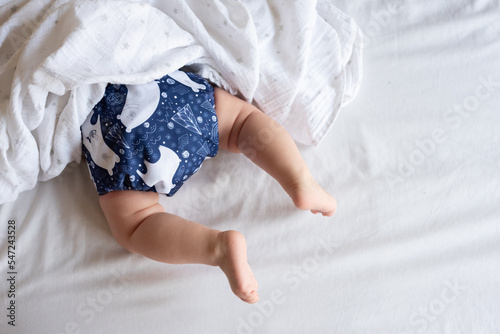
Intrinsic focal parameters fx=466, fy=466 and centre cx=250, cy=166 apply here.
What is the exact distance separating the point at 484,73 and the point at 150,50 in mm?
733

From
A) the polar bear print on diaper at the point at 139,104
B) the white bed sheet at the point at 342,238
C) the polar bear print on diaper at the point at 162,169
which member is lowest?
the white bed sheet at the point at 342,238

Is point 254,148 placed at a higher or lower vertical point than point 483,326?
higher

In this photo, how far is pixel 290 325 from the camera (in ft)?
2.86

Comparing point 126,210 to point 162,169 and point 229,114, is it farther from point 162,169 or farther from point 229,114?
point 229,114

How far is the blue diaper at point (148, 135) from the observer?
0.86 meters

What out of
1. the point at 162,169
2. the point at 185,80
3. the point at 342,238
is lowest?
the point at 342,238

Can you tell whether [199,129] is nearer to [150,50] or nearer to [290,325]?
[150,50]

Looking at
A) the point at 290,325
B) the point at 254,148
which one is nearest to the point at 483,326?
the point at 290,325

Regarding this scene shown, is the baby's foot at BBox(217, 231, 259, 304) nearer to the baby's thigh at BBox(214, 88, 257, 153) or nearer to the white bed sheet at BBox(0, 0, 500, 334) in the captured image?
the white bed sheet at BBox(0, 0, 500, 334)

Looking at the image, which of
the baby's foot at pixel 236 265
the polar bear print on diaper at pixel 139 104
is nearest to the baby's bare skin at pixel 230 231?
the baby's foot at pixel 236 265

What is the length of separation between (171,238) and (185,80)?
1.03 ft

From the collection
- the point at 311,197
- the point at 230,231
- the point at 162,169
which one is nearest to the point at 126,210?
the point at 162,169

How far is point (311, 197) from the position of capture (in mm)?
876

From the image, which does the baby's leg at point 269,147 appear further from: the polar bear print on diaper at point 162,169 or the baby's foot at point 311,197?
the polar bear print on diaper at point 162,169
